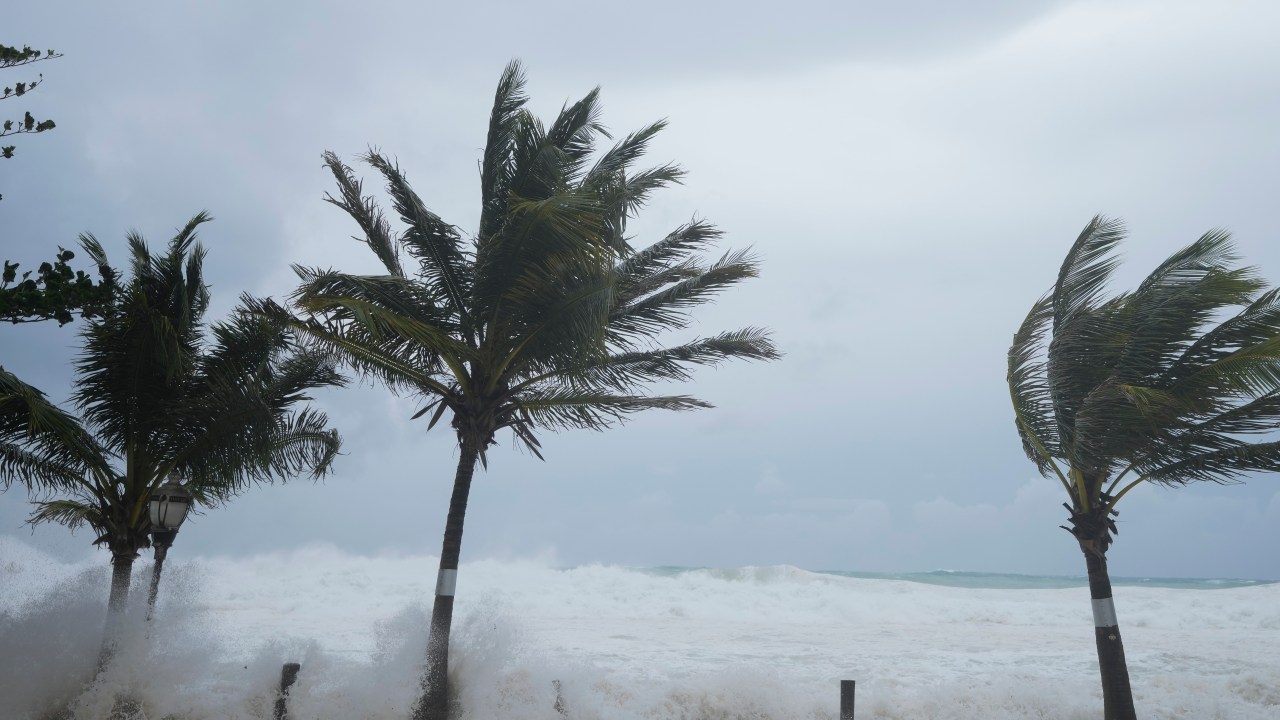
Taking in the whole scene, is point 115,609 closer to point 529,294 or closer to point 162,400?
point 162,400

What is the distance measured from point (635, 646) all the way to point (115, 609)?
38.1 feet

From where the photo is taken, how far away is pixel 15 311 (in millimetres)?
6566

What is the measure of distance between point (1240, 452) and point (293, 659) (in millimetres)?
11317

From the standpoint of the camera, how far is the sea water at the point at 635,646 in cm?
988

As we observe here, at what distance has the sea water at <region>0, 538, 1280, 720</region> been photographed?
9.88 metres

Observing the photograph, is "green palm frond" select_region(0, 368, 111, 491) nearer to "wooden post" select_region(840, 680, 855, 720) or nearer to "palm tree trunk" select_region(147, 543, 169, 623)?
"palm tree trunk" select_region(147, 543, 169, 623)

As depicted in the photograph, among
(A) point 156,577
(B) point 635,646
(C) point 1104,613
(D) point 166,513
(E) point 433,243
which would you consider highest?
(E) point 433,243

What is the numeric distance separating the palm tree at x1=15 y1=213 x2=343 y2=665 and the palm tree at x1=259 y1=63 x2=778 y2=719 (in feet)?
4.25

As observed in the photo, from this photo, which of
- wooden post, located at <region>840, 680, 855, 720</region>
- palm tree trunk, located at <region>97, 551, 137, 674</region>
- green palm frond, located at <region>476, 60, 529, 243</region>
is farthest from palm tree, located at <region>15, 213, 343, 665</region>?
wooden post, located at <region>840, 680, 855, 720</region>

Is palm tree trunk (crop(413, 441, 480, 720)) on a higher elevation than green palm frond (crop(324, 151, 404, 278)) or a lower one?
lower

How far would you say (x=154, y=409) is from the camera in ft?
34.8

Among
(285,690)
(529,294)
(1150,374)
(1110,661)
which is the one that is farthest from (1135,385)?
(285,690)

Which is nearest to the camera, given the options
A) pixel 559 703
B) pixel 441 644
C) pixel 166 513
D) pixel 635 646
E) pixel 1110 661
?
pixel 441 644

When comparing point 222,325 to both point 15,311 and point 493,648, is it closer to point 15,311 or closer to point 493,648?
point 15,311
